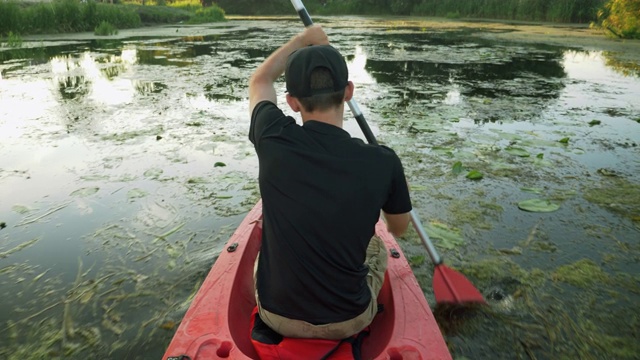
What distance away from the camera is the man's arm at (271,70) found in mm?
1601

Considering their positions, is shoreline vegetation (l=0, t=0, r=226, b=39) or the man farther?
shoreline vegetation (l=0, t=0, r=226, b=39)

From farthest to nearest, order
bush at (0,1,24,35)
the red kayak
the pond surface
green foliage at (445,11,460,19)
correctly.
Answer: green foliage at (445,11,460,19) → bush at (0,1,24,35) → the pond surface → the red kayak

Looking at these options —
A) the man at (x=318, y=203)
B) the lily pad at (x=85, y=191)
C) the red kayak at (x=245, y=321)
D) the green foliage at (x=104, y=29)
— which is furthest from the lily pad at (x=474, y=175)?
the green foliage at (x=104, y=29)

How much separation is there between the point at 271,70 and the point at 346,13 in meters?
42.0

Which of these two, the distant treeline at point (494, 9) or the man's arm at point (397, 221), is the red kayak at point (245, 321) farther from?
the distant treeline at point (494, 9)

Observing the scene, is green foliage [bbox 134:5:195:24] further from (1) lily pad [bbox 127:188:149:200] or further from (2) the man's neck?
(2) the man's neck

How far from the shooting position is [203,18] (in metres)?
26.7

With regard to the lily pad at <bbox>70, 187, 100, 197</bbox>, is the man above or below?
above

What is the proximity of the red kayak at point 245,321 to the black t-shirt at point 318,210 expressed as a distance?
23cm

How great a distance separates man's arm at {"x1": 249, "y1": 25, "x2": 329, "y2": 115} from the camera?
160 centimetres

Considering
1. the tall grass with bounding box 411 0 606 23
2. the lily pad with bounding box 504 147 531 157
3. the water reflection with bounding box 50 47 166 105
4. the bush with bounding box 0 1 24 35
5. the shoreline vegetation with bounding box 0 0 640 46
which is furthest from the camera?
the tall grass with bounding box 411 0 606 23

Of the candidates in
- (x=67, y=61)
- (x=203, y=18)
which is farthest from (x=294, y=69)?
(x=203, y=18)

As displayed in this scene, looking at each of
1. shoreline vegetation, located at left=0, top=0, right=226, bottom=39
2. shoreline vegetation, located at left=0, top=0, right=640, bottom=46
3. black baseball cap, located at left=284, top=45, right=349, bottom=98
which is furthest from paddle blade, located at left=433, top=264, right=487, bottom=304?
shoreline vegetation, located at left=0, top=0, right=226, bottom=39

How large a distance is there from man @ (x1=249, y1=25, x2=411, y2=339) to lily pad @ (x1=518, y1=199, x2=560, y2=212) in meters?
2.30
